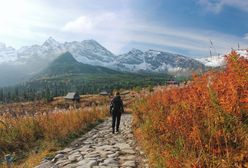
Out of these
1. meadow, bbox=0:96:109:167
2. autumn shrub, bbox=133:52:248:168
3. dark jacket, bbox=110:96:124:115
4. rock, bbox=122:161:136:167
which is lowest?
meadow, bbox=0:96:109:167

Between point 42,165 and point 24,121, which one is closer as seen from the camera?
point 42,165

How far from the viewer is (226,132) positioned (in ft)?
19.7

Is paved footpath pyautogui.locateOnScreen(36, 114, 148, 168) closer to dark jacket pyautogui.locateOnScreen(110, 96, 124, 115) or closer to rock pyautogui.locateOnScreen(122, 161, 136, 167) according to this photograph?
rock pyautogui.locateOnScreen(122, 161, 136, 167)

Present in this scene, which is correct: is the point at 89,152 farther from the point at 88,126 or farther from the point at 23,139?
the point at 88,126

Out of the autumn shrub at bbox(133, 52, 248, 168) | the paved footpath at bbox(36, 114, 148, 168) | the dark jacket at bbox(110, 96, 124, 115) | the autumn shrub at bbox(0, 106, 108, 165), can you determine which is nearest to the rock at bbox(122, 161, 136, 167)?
the paved footpath at bbox(36, 114, 148, 168)

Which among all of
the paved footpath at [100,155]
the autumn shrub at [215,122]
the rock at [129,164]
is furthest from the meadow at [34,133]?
the autumn shrub at [215,122]

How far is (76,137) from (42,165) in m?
5.42

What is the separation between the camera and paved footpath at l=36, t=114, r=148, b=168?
387 inches

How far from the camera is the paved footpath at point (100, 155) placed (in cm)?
984

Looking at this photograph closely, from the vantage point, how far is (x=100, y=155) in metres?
11.1

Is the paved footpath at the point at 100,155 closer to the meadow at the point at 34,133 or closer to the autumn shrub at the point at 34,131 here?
the meadow at the point at 34,133

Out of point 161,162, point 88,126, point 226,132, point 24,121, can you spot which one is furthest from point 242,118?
point 88,126

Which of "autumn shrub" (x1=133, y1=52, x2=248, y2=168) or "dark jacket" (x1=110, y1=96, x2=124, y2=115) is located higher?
"autumn shrub" (x1=133, y1=52, x2=248, y2=168)

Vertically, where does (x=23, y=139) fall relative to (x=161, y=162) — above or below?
below
